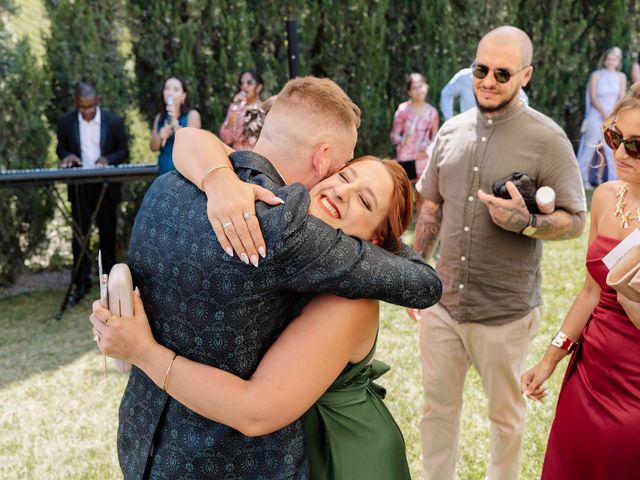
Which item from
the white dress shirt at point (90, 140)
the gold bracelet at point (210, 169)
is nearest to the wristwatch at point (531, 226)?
the gold bracelet at point (210, 169)

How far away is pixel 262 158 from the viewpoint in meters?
1.80

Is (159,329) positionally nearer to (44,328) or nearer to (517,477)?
(517,477)

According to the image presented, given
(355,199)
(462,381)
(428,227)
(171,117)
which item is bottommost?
(171,117)

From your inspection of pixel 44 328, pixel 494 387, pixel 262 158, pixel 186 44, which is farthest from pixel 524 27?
pixel 262 158

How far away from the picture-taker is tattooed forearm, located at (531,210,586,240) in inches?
122

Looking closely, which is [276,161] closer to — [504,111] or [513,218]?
[513,218]

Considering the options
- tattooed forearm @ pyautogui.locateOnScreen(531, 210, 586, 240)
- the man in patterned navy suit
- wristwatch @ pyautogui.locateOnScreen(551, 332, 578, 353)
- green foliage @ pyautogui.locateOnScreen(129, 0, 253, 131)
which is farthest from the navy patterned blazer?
green foliage @ pyautogui.locateOnScreen(129, 0, 253, 131)

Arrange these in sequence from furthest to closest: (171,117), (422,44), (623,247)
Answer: (422,44)
(171,117)
(623,247)

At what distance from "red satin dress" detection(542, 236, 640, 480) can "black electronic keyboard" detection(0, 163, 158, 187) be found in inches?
195

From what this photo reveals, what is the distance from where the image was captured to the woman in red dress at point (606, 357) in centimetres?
236

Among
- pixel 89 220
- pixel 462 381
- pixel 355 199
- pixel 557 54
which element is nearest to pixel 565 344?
pixel 462 381

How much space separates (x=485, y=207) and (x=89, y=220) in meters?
5.20

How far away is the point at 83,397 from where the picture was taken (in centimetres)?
504

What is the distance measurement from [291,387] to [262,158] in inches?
22.2
